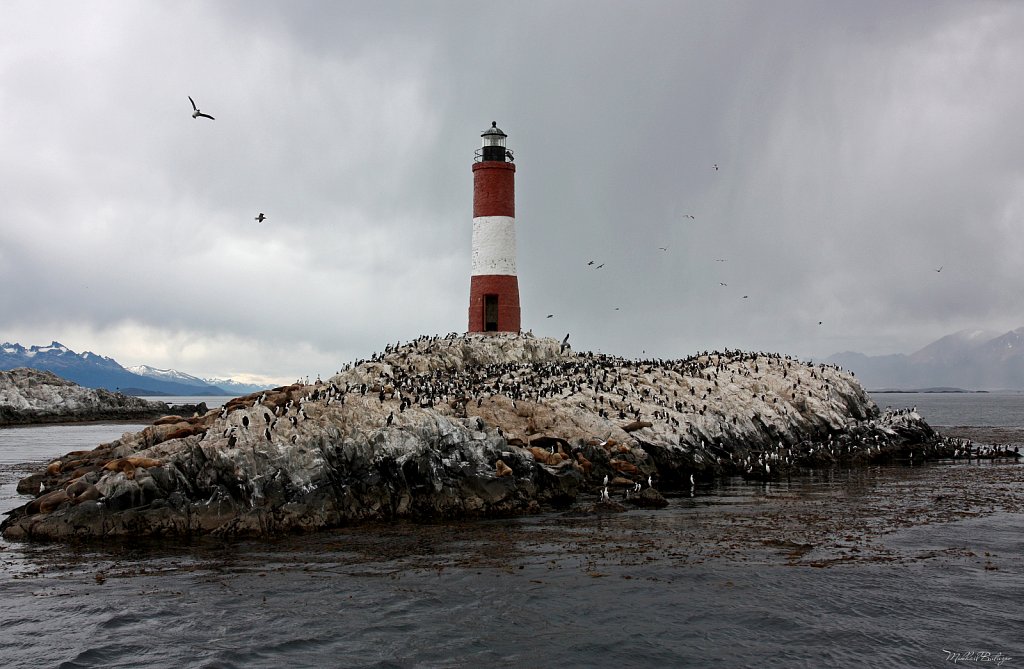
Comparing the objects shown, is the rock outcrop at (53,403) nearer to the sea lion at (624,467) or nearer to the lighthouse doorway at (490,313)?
the lighthouse doorway at (490,313)

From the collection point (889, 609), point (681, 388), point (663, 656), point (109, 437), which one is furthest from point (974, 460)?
point (109, 437)

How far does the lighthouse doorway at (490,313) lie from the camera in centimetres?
5666

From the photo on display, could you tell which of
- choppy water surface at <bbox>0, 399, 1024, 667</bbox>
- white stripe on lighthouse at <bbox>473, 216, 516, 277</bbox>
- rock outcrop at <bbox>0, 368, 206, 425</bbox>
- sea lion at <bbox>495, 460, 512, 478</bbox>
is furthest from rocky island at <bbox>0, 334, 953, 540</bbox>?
rock outcrop at <bbox>0, 368, 206, 425</bbox>

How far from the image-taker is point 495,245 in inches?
2196

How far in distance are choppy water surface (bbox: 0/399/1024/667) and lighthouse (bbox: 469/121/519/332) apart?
2739 centimetres

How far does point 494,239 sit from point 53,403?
75.4 m

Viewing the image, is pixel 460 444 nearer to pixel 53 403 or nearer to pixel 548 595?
pixel 548 595

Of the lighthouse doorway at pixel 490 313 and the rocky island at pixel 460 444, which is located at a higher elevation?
the lighthouse doorway at pixel 490 313

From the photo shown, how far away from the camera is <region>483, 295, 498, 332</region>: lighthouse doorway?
5666 cm
